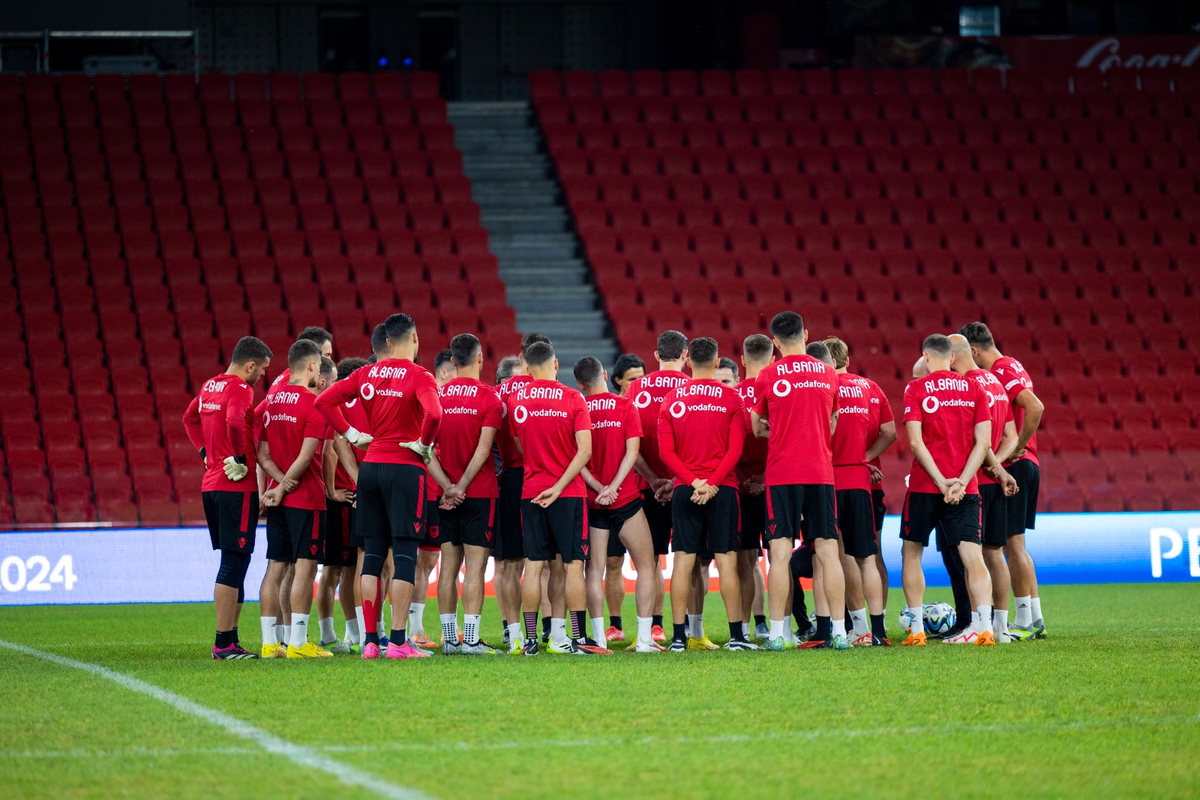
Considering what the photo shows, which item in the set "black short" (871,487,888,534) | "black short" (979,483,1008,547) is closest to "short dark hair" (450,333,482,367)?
"black short" (871,487,888,534)

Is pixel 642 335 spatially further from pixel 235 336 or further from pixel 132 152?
pixel 132 152

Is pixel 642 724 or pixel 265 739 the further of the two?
pixel 642 724

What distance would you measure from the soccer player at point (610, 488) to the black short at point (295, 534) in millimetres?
1807

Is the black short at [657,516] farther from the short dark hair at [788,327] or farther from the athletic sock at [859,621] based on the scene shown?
the short dark hair at [788,327]

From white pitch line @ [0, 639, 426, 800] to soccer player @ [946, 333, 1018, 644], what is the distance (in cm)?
512

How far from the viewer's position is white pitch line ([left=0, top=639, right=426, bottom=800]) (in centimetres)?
460

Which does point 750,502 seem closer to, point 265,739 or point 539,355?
point 539,355

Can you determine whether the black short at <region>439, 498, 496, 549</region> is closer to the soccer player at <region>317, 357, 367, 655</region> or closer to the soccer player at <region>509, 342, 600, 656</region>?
the soccer player at <region>509, 342, 600, 656</region>

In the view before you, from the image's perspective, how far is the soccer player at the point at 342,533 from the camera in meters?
9.22

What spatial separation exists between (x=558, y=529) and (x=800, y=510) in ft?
5.16

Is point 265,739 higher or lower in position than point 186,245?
lower

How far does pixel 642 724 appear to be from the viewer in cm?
584

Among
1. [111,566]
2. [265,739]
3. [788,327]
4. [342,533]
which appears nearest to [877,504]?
[788,327]

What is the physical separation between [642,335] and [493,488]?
9.70 meters
